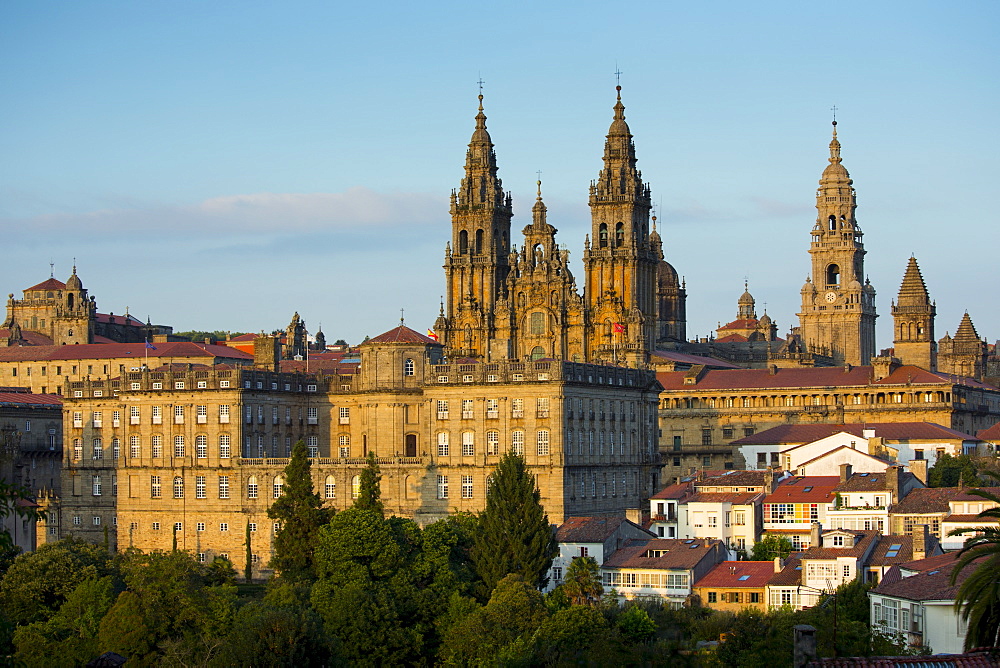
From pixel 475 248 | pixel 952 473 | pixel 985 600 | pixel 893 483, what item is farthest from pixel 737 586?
pixel 475 248

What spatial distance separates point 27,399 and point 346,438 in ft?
99.1

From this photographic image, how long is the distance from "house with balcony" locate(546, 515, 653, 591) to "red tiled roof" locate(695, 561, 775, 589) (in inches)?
265

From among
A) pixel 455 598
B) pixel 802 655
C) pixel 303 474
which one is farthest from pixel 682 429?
pixel 802 655

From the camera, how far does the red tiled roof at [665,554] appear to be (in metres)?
93.6

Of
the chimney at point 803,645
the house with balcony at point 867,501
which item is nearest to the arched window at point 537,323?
the house with balcony at point 867,501

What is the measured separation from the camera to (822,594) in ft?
270

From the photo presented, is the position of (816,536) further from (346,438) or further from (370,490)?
(346,438)

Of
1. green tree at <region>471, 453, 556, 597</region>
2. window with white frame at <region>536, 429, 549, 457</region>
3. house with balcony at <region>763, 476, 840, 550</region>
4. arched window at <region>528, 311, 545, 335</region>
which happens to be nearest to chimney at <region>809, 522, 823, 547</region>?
house with balcony at <region>763, 476, 840, 550</region>

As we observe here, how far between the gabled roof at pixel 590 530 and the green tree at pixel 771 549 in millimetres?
7240

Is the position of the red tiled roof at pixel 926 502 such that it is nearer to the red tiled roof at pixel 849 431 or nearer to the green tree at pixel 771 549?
the green tree at pixel 771 549

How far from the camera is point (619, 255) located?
173625 mm

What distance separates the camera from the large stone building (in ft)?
380

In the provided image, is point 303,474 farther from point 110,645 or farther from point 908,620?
point 908,620

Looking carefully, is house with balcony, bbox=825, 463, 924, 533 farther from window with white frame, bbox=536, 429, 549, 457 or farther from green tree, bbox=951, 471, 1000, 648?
green tree, bbox=951, 471, 1000, 648
